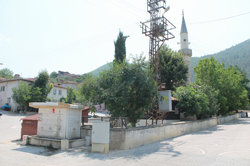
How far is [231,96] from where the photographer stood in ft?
106

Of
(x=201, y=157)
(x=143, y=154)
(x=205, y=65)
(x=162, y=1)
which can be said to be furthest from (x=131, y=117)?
(x=205, y=65)

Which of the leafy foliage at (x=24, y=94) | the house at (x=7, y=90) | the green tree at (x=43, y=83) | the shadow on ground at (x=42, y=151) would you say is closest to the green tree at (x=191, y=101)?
the shadow on ground at (x=42, y=151)

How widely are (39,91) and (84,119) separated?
24.6m

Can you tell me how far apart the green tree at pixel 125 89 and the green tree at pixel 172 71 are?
51.5 ft

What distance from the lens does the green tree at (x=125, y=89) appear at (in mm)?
9852

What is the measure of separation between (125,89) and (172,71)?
57.6 ft

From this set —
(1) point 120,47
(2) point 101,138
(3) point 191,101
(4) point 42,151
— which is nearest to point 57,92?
(1) point 120,47

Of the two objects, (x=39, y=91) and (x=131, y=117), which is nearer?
(x=131, y=117)

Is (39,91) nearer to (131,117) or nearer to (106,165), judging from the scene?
(131,117)

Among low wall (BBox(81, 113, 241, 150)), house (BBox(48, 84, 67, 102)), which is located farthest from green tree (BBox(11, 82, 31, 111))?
low wall (BBox(81, 113, 241, 150))

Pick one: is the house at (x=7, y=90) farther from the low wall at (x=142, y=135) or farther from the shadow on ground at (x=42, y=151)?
the low wall at (x=142, y=135)

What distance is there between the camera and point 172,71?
25.9m

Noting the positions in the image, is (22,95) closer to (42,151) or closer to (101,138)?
(42,151)

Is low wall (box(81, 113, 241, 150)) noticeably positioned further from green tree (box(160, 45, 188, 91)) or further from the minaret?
the minaret
